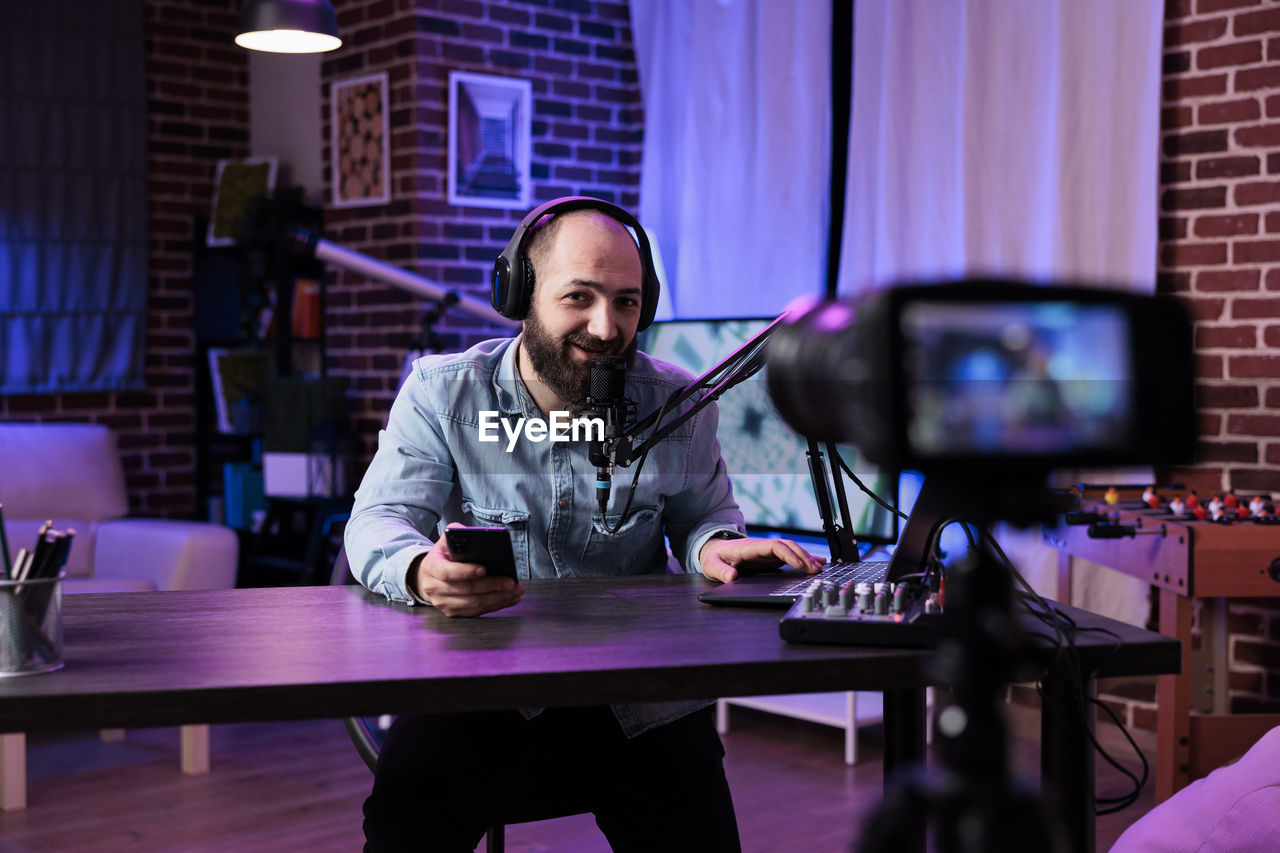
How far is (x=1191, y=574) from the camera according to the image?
2.63 m

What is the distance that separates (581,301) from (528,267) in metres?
0.11

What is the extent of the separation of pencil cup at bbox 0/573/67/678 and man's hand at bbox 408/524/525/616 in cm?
38

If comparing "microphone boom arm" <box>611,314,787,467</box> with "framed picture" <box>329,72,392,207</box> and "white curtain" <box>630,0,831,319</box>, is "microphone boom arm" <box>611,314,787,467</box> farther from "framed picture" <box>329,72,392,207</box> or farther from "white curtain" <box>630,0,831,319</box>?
"framed picture" <box>329,72,392,207</box>

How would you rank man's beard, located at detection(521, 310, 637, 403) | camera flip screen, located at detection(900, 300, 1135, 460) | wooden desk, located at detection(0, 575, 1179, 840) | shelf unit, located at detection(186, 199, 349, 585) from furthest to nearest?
1. shelf unit, located at detection(186, 199, 349, 585)
2. man's beard, located at detection(521, 310, 637, 403)
3. wooden desk, located at detection(0, 575, 1179, 840)
4. camera flip screen, located at detection(900, 300, 1135, 460)

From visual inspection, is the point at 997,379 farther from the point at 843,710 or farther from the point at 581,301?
the point at 843,710

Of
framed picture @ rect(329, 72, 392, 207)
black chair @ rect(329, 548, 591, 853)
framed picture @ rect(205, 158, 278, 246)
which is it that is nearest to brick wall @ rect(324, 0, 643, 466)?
framed picture @ rect(329, 72, 392, 207)

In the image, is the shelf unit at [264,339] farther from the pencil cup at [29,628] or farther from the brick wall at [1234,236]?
the pencil cup at [29,628]

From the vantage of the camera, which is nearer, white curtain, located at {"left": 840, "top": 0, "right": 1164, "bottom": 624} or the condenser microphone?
the condenser microphone

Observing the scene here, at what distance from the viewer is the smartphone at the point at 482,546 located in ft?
4.57

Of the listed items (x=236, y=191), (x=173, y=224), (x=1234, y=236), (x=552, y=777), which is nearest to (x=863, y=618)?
(x=552, y=777)

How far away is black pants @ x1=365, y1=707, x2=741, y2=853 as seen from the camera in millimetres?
1584

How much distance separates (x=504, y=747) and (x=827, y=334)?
1.07m

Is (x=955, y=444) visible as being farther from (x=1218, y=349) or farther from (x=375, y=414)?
(x=375, y=414)

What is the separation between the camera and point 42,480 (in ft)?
12.9
